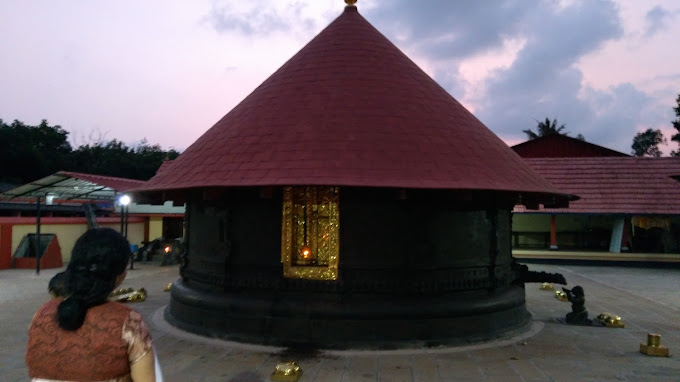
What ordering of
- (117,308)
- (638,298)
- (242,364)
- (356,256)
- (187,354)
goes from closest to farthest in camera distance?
1. (117,308)
2. (242,364)
3. (187,354)
4. (356,256)
5. (638,298)

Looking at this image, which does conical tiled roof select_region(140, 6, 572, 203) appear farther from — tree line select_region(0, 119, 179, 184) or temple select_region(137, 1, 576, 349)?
tree line select_region(0, 119, 179, 184)

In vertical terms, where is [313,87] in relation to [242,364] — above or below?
above

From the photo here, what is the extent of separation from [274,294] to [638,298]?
9.19 meters

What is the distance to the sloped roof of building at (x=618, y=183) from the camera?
18406 mm

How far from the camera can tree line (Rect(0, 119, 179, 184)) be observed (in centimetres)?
3650

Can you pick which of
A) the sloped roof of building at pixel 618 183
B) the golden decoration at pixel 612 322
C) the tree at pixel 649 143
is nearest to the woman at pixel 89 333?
the golden decoration at pixel 612 322

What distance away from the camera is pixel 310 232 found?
6.66 meters

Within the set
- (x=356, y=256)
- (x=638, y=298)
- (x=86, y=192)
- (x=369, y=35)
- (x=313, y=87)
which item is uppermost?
(x=369, y=35)

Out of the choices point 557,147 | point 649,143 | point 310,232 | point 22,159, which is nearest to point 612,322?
point 310,232

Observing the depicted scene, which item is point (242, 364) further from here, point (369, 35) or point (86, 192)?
point (86, 192)

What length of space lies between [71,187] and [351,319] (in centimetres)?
1396

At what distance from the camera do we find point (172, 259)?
17672 mm

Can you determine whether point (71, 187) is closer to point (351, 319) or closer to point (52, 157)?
point (351, 319)

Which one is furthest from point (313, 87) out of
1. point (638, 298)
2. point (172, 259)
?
point (172, 259)
